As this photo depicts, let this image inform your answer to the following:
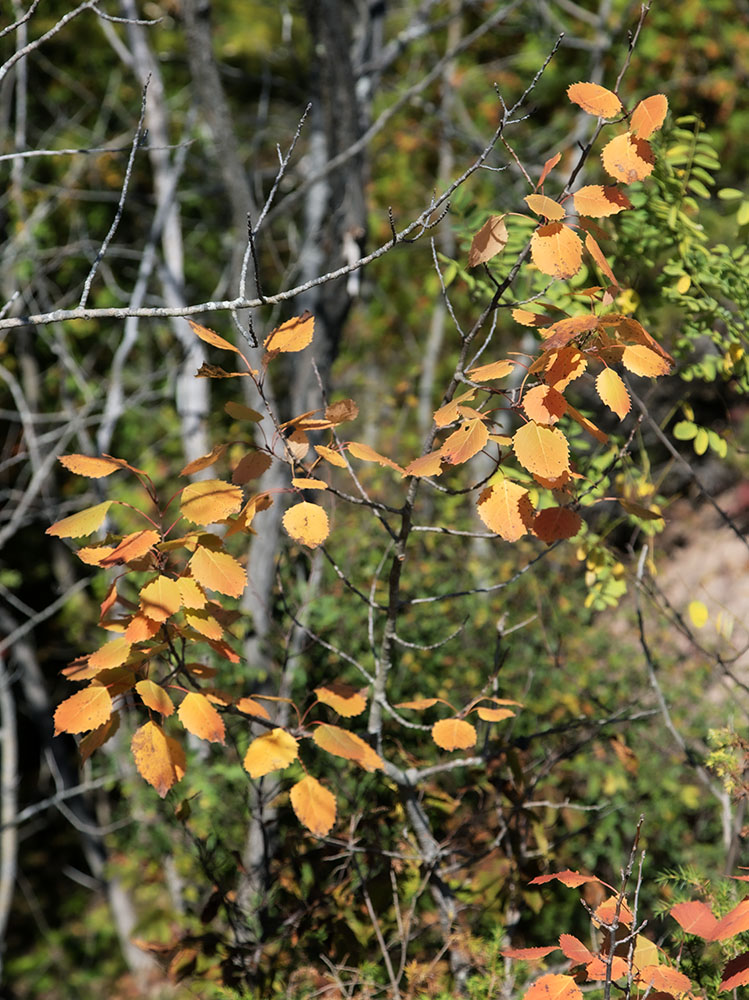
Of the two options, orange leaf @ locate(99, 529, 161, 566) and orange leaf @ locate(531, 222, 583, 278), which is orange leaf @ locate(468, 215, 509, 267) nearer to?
orange leaf @ locate(531, 222, 583, 278)

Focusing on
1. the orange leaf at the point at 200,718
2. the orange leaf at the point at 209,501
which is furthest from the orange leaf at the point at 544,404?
the orange leaf at the point at 200,718

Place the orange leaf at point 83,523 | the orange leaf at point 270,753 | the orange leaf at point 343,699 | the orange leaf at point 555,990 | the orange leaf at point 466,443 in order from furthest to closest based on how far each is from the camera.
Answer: the orange leaf at point 343,699 → the orange leaf at point 270,753 → the orange leaf at point 83,523 → the orange leaf at point 466,443 → the orange leaf at point 555,990

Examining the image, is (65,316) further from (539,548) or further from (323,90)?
(539,548)

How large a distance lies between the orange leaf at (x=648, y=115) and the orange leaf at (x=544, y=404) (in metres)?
0.49

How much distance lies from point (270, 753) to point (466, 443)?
Result: 74 centimetres

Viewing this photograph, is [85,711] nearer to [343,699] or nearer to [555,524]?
[343,699]

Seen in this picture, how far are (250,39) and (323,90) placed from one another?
16.6ft

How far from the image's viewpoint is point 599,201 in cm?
153

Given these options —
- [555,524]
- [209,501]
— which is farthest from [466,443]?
[209,501]

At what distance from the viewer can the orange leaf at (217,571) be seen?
1.53 metres

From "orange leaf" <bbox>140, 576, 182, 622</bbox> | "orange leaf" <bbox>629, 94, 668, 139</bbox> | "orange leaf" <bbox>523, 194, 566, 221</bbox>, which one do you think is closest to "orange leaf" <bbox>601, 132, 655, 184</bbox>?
"orange leaf" <bbox>629, 94, 668, 139</bbox>

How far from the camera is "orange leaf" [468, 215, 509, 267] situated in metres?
1.56

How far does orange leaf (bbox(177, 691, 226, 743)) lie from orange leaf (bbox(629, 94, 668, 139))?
4.35 ft

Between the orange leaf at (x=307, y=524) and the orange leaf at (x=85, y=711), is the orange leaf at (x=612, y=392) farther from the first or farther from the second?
the orange leaf at (x=85, y=711)
